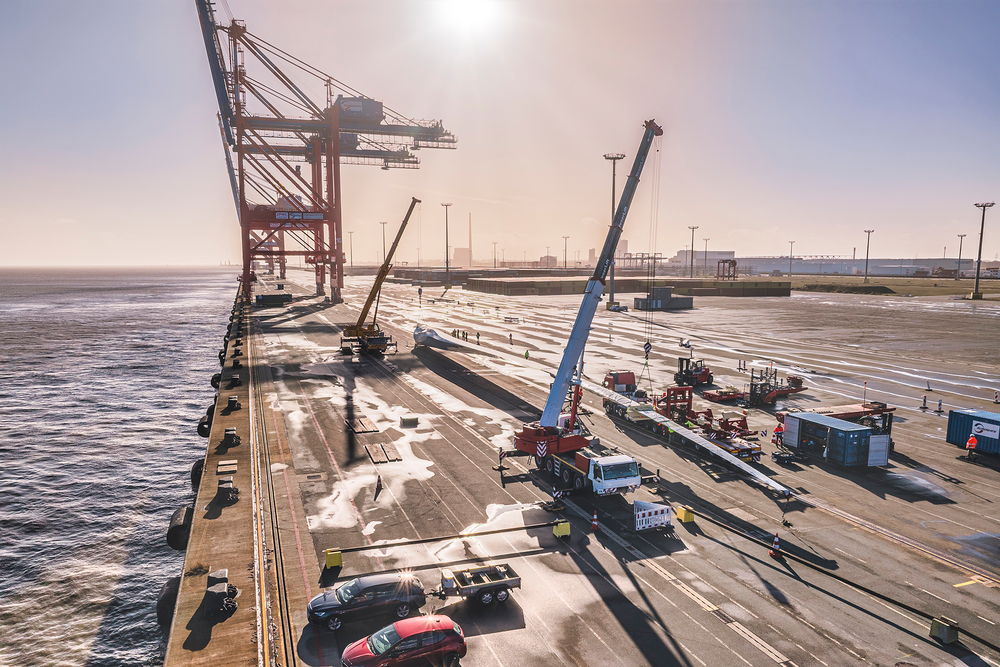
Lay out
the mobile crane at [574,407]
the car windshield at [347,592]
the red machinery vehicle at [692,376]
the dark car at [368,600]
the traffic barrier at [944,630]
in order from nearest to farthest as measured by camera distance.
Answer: the traffic barrier at [944,630] < the dark car at [368,600] < the car windshield at [347,592] < the mobile crane at [574,407] < the red machinery vehicle at [692,376]

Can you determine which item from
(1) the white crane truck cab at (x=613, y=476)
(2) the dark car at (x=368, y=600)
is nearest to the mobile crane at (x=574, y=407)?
(1) the white crane truck cab at (x=613, y=476)

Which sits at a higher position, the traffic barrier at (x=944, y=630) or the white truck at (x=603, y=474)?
the white truck at (x=603, y=474)

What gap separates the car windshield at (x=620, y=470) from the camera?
29547 millimetres

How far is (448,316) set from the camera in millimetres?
112375

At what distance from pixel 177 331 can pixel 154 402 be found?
6881 centimetres

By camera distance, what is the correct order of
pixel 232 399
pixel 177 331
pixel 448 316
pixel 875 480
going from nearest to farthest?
1. pixel 875 480
2. pixel 232 399
3. pixel 448 316
4. pixel 177 331

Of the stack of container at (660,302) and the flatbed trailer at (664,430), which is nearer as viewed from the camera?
the flatbed trailer at (664,430)

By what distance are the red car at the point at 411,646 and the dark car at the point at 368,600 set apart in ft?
5.78

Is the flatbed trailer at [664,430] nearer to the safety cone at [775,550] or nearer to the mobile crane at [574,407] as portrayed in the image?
the mobile crane at [574,407]

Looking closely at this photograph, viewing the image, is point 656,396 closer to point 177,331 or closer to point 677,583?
point 677,583

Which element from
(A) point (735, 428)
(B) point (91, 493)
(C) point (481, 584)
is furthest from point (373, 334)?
(C) point (481, 584)

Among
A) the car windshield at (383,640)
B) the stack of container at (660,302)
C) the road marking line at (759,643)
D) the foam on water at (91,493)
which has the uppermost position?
the stack of container at (660,302)

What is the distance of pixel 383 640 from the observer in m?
17.4

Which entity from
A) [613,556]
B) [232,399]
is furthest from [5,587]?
[613,556]
